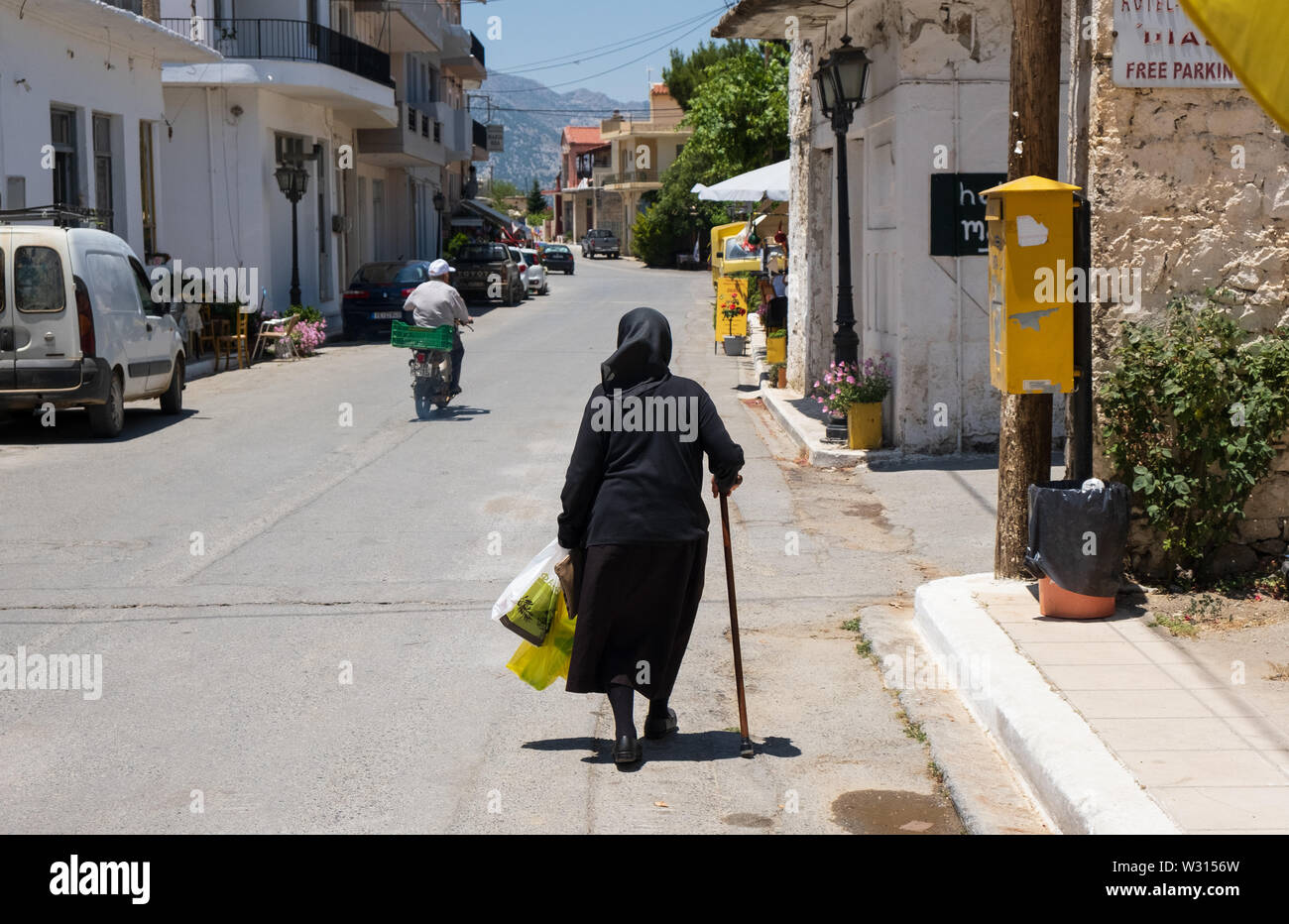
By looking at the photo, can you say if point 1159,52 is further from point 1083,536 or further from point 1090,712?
point 1090,712

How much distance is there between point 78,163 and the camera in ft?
67.5

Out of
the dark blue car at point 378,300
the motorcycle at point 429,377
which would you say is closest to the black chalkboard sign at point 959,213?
the motorcycle at point 429,377

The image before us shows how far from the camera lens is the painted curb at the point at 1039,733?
14.6ft

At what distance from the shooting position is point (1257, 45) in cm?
351

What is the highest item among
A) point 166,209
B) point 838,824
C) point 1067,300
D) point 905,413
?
point 166,209

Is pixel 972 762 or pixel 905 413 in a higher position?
pixel 905 413

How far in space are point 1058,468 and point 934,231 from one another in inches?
92.4

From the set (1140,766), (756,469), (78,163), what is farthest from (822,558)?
(78,163)

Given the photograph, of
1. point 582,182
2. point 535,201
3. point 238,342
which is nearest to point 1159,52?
point 238,342

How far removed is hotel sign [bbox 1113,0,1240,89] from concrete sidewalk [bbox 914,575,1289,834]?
266 cm

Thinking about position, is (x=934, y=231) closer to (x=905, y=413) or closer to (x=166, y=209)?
(x=905, y=413)

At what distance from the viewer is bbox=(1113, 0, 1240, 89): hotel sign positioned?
717 centimetres

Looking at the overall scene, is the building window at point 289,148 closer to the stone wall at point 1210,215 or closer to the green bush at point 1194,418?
the stone wall at point 1210,215

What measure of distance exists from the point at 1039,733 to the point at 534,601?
1.92m
